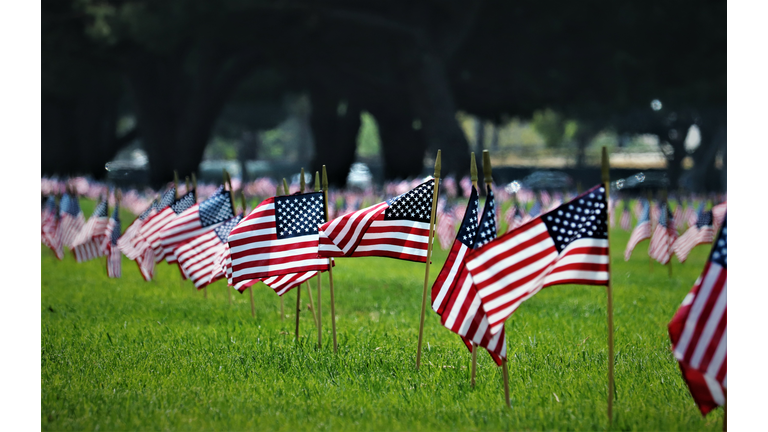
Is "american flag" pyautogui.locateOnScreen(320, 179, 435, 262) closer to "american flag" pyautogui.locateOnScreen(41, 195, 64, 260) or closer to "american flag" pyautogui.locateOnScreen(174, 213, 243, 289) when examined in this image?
"american flag" pyautogui.locateOnScreen(174, 213, 243, 289)

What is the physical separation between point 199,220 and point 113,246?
3.64 m

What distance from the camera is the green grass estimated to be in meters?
5.62

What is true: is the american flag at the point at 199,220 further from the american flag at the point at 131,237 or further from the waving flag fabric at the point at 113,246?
the waving flag fabric at the point at 113,246

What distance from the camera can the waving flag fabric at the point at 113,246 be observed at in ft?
40.7

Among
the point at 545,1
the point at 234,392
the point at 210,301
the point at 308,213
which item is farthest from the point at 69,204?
the point at 545,1

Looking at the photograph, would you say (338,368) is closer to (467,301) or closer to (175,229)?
(467,301)

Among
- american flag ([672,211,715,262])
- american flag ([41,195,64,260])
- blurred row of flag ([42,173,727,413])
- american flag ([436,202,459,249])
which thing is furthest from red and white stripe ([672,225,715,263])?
american flag ([41,195,64,260])

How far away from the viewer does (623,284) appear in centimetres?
A: 1340

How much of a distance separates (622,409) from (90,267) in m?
11.4

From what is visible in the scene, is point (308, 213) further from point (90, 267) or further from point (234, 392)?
point (90, 267)

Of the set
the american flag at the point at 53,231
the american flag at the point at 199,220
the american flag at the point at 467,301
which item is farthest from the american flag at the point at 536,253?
the american flag at the point at 53,231

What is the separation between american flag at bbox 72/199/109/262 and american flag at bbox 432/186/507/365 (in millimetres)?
8254

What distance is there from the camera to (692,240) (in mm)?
12633

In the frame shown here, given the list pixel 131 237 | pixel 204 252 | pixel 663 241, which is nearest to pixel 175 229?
pixel 204 252
